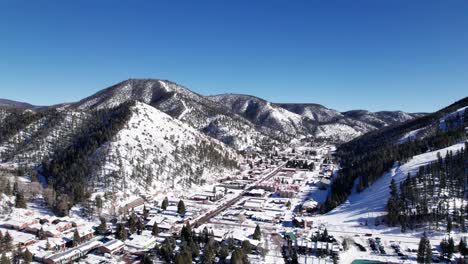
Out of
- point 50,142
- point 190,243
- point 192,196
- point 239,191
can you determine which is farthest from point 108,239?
point 50,142

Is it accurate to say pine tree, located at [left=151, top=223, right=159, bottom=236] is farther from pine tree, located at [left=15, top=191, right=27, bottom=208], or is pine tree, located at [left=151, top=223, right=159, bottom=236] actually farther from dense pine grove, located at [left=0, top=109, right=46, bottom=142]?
dense pine grove, located at [left=0, top=109, right=46, bottom=142]

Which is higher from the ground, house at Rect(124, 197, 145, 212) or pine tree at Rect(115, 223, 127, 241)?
house at Rect(124, 197, 145, 212)

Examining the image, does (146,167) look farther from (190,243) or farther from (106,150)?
(190,243)

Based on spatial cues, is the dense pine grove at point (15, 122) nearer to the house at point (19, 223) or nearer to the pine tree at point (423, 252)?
the house at point (19, 223)

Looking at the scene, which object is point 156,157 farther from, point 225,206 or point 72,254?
point 72,254

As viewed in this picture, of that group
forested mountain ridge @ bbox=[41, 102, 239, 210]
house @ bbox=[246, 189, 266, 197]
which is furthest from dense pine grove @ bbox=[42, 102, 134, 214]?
house @ bbox=[246, 189, 266, 197]

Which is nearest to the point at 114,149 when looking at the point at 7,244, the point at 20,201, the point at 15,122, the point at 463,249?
the point at 20,201
